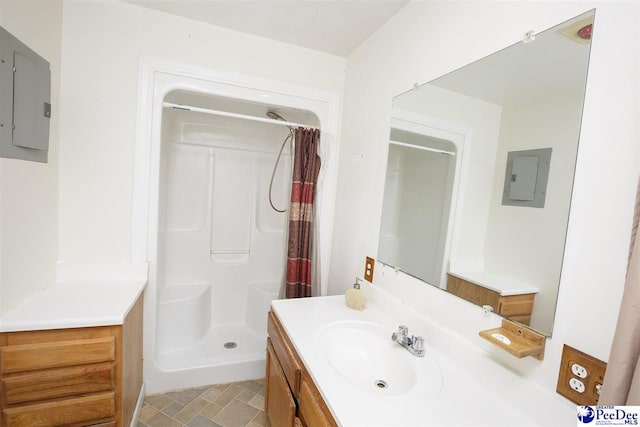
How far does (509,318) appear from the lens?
3.10 feet

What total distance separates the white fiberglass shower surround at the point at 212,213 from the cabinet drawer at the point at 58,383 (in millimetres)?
550

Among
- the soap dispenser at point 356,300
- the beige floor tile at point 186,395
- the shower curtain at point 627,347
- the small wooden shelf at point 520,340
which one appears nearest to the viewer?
the shower curtain at point 627,347

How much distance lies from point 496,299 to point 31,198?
6.98ft

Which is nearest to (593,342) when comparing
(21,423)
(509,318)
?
(509,318)

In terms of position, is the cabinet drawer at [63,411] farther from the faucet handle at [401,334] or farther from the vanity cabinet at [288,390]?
the faucet handle at [401,334]

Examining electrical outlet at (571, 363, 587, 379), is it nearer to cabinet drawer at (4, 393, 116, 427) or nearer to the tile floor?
the tile floor

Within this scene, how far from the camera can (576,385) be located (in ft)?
2.48

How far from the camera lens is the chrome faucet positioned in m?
1.14

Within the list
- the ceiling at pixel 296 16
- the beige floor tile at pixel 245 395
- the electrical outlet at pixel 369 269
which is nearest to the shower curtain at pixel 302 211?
the electrical outlet at pixel 369 269

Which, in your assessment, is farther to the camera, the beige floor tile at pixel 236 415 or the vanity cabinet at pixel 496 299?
the beige floor tile at pixel 236 415

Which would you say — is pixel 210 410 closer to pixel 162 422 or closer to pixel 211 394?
pixel 211 394

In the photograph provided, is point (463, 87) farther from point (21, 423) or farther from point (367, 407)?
point (21, 423)

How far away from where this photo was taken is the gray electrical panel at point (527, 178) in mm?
889

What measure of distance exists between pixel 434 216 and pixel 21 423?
6.91ft
